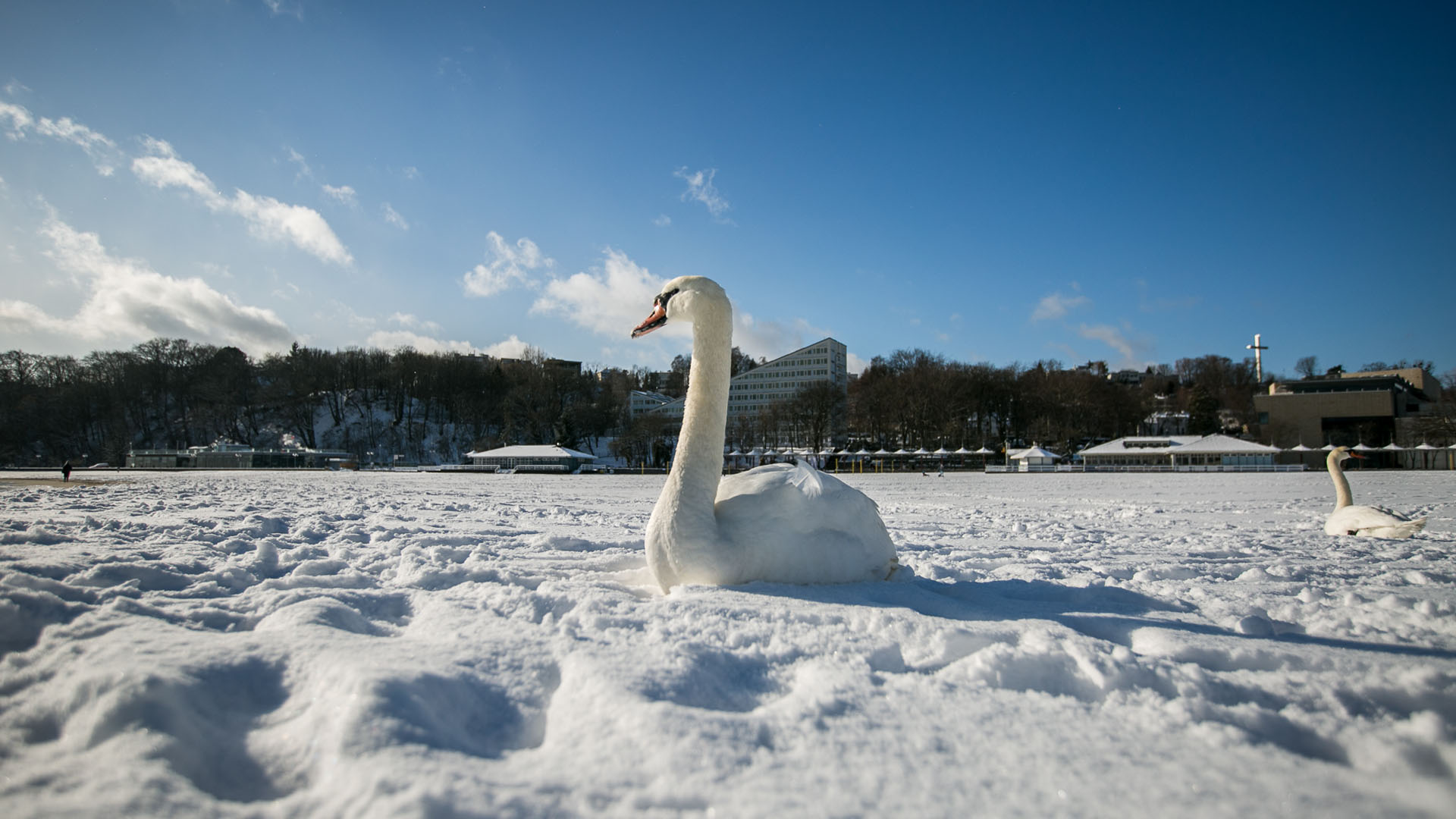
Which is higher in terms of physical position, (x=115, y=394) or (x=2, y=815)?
(x=115, y=394)

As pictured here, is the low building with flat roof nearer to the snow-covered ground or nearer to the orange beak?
the orange beak

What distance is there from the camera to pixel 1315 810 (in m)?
1.30

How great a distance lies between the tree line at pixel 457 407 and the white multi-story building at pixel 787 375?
1583 cm

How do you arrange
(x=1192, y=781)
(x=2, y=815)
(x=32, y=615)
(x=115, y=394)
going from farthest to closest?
(x=115, y=394) < (x=32, y=615) < (x=1192, y=781) < (x=2, y=815)

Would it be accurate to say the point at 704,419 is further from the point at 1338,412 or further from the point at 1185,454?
the point at 1338,412

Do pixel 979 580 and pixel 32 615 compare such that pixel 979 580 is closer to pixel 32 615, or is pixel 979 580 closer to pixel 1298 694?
pixel 1298 694

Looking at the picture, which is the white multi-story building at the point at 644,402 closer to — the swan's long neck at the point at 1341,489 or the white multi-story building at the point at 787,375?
the white multi-story building at the point at 787,375

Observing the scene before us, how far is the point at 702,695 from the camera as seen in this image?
75.0 inches

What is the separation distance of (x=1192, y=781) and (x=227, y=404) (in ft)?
272

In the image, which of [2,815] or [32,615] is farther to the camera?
[32,615]

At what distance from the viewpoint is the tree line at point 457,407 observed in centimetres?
5853

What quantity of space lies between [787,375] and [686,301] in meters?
95.2

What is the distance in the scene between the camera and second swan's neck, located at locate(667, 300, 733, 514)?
11.1 ft

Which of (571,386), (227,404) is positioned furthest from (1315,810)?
(227,404)
